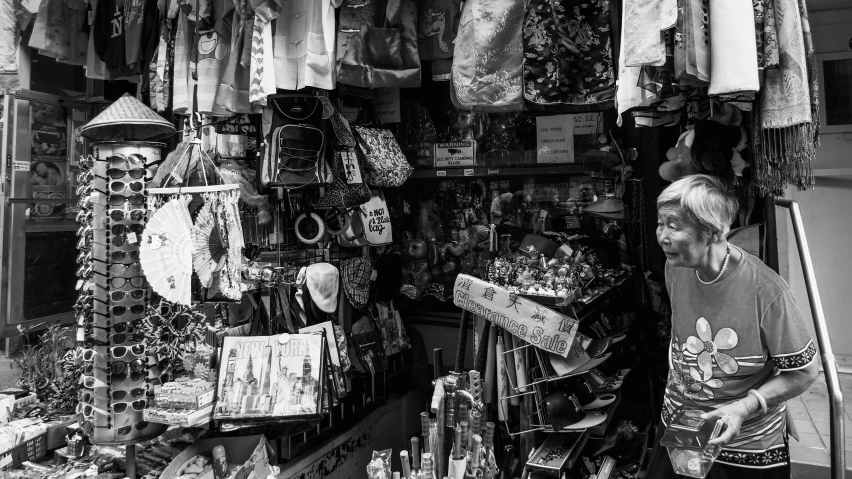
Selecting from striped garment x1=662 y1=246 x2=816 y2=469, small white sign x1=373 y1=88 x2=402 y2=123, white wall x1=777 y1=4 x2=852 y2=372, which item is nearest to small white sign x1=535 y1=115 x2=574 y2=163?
small white sign x1=373 y1=88 x2=402 y2=123

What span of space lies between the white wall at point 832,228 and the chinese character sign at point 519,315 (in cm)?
251

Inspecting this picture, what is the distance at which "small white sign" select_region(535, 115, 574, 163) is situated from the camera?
15.2 ft

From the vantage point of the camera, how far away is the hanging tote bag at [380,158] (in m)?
4.45

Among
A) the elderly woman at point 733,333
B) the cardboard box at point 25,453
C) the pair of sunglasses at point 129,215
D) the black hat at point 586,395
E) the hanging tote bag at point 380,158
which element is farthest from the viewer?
the hanging tote bag at point 380,158

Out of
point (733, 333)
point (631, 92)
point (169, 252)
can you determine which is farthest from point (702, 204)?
point (169, 252)

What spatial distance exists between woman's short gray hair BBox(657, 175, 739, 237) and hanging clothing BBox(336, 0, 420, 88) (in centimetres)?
264

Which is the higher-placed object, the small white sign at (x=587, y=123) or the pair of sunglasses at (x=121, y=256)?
the small white sign at (x=587, y=123)

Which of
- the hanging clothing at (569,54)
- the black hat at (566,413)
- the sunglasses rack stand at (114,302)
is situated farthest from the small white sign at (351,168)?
the black hat at (566,413)

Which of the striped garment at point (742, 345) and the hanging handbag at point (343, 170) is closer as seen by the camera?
the striped garment at point (742, 345)

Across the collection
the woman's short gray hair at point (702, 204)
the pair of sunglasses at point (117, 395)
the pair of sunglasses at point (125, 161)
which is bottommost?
the pair of sunglasses at point (117, 395)

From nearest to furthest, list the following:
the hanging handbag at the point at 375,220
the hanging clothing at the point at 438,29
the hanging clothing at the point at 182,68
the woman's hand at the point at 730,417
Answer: the woman's hand at the point at 730,417, the hanging clothing at the point at 182,68, the hanging clothing at the point at 438,29, the hanging handbag at the point at 375,220

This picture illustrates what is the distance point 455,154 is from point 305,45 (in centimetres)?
179

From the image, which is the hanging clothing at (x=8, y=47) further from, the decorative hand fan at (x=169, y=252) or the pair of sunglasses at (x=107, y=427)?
the pair of sunglasses at (x=107, y=427)

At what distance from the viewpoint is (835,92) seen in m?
4.54
